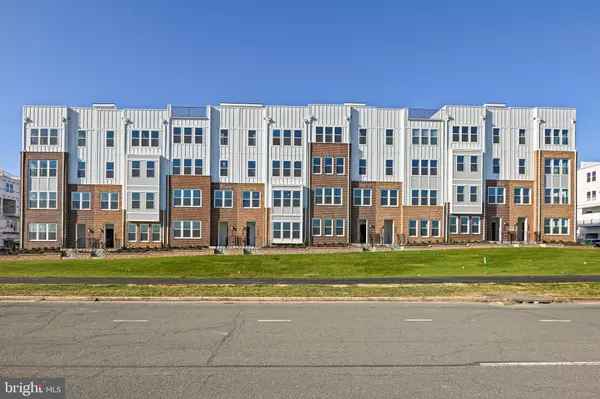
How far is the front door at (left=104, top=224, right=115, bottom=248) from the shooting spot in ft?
151

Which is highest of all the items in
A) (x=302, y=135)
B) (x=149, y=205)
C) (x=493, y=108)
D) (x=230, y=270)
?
(x=493, y=108)

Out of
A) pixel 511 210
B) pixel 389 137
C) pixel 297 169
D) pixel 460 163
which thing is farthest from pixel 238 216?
pixel 511 210

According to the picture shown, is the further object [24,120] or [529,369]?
[24,120]

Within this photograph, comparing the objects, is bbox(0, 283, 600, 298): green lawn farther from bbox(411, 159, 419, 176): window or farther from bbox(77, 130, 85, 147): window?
bbox(77, 130, 85, 147): window

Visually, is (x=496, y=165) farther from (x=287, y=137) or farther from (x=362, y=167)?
(x=287, y=137)

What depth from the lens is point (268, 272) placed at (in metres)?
29.9

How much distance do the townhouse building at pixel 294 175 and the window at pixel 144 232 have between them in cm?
10

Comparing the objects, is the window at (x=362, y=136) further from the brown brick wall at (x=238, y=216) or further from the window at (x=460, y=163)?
the brown brick wall at (x=238, y=216)

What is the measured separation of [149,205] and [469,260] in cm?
3054

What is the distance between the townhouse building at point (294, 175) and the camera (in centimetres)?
4556

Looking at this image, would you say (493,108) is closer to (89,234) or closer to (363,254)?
(363,254)

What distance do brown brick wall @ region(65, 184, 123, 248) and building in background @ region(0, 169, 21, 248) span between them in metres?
38.6

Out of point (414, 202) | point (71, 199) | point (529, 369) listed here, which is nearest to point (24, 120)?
point (71, 199)

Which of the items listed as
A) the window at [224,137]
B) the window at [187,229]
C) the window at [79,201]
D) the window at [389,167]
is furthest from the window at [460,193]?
the window at [79,201]
